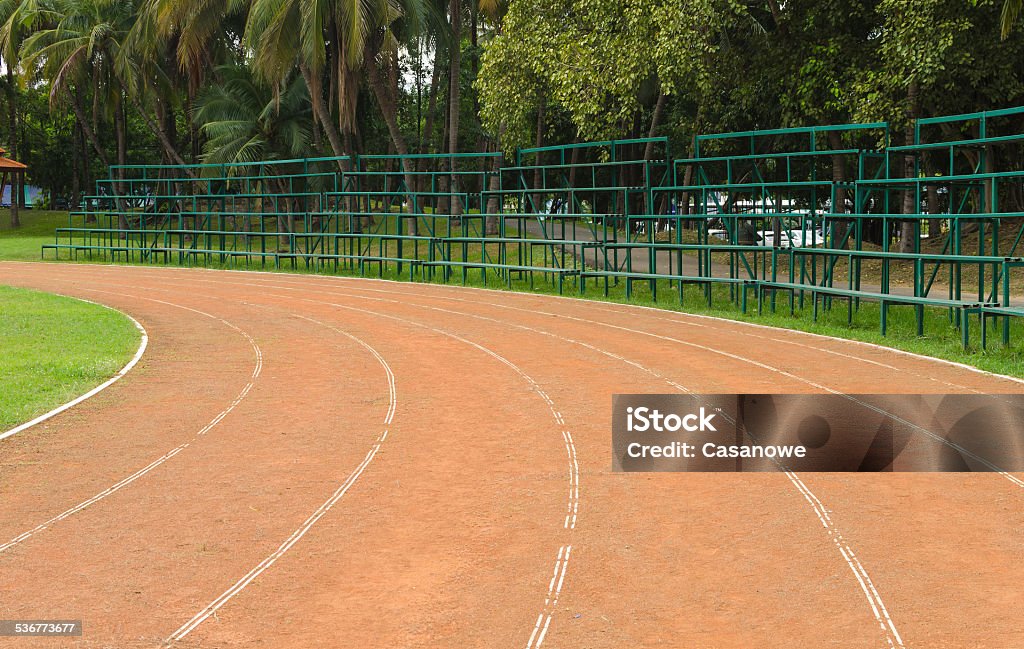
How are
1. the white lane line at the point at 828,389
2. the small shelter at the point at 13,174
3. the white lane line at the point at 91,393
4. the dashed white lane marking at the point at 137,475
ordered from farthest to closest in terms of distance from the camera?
1. the small shelter at the point at 13,174
2. the white lane line at the point at 91,393
3. the white lane line at the point at 828,389
4. the dashed white lane marking at the point at 137,475

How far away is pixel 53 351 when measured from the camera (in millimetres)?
15188

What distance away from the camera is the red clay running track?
565cm

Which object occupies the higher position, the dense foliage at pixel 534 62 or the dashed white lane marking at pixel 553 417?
the dense foliage at pixel 534 62

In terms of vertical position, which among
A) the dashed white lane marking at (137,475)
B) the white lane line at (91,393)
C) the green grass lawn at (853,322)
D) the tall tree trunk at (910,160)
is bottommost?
→ the dashed white lane marking at (137,475)

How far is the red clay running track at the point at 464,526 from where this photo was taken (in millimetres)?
5648

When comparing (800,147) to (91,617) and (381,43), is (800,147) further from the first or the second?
(91,617)

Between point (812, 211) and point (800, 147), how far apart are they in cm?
1513

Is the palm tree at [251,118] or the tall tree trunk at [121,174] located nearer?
the palm tree at [251,118]

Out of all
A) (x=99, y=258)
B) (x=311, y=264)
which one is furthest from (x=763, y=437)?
(x=99, y=258)

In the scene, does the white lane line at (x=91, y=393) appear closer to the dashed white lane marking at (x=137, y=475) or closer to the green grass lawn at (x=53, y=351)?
the green grass lawn at (x=53, y=351)

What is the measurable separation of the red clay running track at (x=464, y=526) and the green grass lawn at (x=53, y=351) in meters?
0.54

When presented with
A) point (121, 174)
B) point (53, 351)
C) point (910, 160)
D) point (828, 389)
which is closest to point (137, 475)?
point (828, 389)

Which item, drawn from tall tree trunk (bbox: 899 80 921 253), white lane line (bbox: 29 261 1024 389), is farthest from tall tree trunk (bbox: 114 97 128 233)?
tall tree trunk (bbox: 899 80 921 253)

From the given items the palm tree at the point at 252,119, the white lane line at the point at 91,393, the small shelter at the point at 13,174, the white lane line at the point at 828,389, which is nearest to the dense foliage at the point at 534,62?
the palm tree at the point at 252,119
